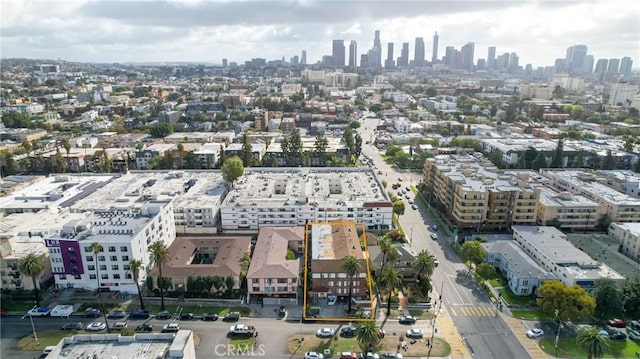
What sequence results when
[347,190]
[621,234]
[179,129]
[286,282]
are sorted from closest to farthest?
[286,282]
[621,234]
[347,190]
[179,129]

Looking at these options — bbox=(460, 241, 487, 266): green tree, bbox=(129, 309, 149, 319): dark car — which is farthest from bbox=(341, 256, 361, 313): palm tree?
bbox=(129, 309, 149, 319): dark car

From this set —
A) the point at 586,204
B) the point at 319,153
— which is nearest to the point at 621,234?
the point at 586,204

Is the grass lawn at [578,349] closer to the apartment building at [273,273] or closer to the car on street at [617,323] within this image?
the car on street at [617,323]

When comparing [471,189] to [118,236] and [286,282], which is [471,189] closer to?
[286,282]

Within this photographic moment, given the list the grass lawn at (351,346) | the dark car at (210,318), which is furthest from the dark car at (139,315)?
the grass lawn at (351,346)

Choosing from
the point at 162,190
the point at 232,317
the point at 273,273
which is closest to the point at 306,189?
the point at 162,190

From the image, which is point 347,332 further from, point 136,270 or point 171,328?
point 136,270

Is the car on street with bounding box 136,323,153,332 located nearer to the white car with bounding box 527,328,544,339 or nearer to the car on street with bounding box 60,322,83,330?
the car on street with bounding box 60,322,83,330

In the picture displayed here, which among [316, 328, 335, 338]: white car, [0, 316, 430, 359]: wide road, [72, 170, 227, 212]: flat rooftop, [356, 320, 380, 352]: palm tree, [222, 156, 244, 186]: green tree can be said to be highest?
[222, 156, 244, 186]: green tree
